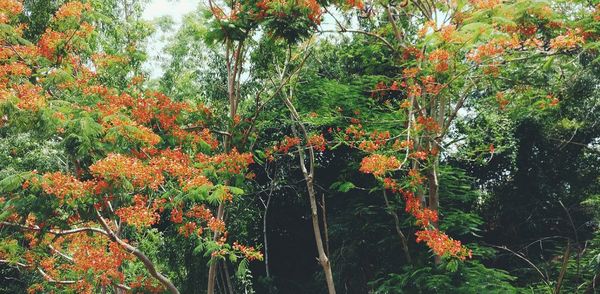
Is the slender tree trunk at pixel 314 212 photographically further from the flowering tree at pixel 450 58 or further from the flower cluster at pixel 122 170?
the flower cluster at pixel 122 170

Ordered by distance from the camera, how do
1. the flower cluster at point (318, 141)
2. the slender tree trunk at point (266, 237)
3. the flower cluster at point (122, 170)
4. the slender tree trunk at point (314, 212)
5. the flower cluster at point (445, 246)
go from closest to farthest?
the flower cluster at point (122, 170) < the flower cluster at point (445, 246) < the slender tree trunk at point (314, 212) < the flower cluster at point (318, 141) < the slender tree trunk at point (266, 237)

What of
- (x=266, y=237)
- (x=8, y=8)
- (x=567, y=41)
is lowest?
(x=266, y=237)

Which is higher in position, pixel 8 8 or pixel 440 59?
pixel 8 8

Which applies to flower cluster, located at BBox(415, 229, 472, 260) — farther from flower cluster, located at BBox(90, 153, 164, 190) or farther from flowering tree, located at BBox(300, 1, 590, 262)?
flower cluster, located at BBox(90, 153, 164, 190)

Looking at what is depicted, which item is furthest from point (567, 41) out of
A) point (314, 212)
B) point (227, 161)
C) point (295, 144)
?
point (295, 144)

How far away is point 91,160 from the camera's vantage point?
6.46 m

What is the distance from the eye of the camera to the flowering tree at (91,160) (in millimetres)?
5512

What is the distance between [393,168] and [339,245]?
447 centimetres

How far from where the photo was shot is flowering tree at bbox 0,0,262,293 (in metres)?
5.51

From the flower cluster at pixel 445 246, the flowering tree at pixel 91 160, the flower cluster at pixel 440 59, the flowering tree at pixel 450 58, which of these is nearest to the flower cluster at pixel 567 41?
the flowering tree at pixel 450 58

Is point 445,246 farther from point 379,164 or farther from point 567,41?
point 567,41

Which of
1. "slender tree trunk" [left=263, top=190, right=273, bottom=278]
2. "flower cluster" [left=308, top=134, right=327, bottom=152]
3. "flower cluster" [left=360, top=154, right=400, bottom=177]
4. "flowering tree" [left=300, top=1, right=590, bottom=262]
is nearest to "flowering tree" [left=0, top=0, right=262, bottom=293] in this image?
"flower cluster" [left=308, top=134, right=327, bottom=152]

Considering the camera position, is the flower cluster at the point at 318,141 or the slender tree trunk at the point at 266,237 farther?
the slender tree trunk at the point at 266,237

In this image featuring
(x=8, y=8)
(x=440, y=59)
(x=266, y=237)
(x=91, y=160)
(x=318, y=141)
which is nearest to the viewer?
(x=440, y=59)
